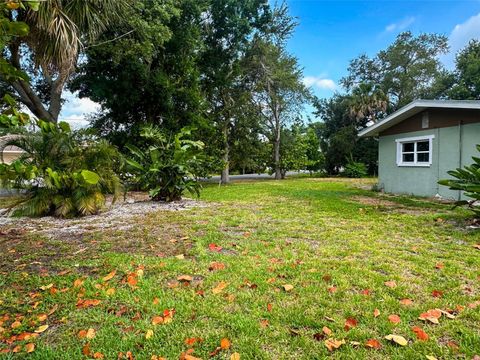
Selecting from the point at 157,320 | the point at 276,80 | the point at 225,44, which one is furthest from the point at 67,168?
the point at 276,80

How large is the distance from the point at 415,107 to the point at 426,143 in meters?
1.31

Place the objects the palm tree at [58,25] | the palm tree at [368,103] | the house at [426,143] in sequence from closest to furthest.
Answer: the palm tree at [58,25]
the house at [426,143]
the palm tree at [368,103]

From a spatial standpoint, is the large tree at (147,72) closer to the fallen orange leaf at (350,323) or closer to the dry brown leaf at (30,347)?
the dry brown leaf at (30,347)

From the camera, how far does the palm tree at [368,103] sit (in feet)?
79.5

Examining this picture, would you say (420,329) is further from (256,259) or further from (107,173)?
(107,173)

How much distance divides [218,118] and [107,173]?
1229 centimetres

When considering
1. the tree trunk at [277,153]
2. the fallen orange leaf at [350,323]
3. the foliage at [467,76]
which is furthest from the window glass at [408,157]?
the foliage at [467,76]

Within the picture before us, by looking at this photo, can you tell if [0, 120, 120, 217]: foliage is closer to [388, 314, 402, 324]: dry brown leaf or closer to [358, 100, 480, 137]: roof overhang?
[388, 314, 402, 324]: dry brown leaf

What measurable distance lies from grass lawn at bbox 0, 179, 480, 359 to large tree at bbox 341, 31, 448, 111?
25471 millimetres

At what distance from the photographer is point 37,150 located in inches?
231

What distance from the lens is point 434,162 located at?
933 cm

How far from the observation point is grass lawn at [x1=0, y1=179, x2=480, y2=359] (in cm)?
200

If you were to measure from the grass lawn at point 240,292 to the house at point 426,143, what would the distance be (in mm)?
4748

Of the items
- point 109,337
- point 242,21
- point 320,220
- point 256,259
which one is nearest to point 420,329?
point 256,259
